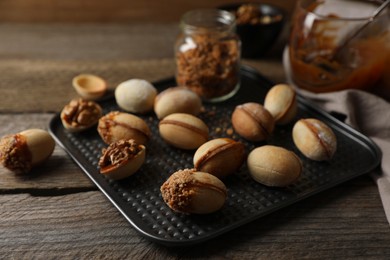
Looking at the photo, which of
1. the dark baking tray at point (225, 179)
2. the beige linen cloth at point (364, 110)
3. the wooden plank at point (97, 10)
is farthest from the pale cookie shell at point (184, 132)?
the wooden plank at point (97, 10)

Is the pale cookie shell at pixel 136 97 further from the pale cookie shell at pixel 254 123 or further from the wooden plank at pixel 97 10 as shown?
the wooden plank at pixel 97 10

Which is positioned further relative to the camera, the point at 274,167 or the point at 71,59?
the point at 71,59

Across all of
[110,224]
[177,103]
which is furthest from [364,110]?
[110,224]

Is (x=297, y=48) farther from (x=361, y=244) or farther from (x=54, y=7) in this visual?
(x=54, y=7)

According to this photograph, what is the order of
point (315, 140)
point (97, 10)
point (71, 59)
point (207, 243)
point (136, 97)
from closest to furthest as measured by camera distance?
point (207, 243)
point (315, 140)
point (136, 97)
point (71, 59)
point (97, 10)

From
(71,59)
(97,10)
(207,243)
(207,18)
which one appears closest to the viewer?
(207,243)

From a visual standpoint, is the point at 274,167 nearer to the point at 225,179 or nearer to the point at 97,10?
the point at 225,179

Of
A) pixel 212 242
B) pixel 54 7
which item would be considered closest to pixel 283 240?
pixel 212 242
